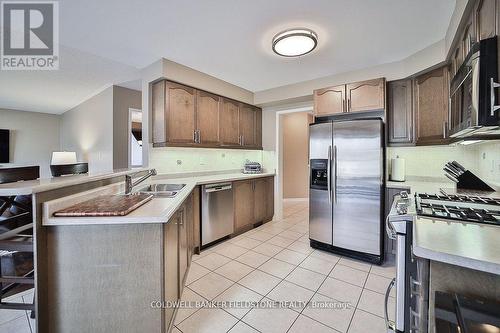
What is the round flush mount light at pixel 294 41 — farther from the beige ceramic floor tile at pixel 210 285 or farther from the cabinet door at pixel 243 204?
the beige ceramic floor tile at pixel 210 285

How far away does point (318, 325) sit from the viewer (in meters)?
1.58

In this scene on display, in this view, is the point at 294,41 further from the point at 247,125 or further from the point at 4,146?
the point at 4,146

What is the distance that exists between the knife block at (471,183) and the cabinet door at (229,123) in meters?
2.92

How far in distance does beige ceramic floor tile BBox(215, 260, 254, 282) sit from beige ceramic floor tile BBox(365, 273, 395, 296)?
1.20m

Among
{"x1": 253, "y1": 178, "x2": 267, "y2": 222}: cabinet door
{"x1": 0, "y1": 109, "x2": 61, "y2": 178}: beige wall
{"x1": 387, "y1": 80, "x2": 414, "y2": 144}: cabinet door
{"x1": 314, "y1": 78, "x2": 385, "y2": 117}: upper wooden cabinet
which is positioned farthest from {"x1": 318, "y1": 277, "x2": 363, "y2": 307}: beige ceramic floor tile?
{"x1": 0, "y1": 109, "x2": 61, "y2": 178}: beige wall

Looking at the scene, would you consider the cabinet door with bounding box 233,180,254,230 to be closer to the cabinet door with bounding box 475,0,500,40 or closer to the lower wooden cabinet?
the lower wooden cabinet

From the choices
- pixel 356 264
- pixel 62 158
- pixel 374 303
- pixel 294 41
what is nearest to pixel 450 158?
pixel 356 264

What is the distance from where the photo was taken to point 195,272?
7.59 ft

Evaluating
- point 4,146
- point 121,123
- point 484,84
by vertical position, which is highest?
point 121,123

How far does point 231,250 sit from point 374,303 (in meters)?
1.69

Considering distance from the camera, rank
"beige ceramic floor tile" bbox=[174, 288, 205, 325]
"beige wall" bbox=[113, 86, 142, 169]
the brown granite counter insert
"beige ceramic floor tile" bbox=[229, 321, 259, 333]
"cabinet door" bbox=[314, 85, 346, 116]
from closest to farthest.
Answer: the brown granite counter insert → "beige ceramic floor tile" bbox=[229, 321, 259, 333] → "beige ceramic floor tile" bbox=[174, 288, 205, 325] → "cabinet door" bbox=[314, 85, 346, 116] → "beige wall" bbox=[113, 86, 142, 169]

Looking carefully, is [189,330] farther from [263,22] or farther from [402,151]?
[402,151]

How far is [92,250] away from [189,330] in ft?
2.96

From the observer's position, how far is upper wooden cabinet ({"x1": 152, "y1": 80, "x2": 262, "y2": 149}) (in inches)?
108
